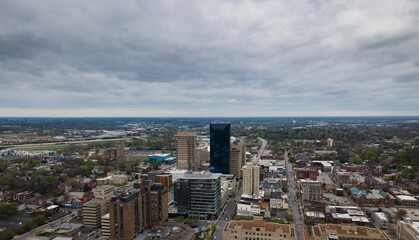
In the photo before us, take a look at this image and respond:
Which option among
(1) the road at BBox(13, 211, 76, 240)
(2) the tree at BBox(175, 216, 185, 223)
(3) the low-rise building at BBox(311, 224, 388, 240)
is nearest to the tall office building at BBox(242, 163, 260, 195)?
(2) the tree at BBox(175, 216, 185, 223)

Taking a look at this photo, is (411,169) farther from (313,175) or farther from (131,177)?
(131,177)

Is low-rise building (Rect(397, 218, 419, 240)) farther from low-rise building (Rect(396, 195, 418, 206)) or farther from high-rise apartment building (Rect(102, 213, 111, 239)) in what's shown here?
high-rise apartment building (Rect(102, 213, 111, 239))

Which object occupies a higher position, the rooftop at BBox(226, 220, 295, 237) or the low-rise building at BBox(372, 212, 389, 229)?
the rooftop at BBox(226, 220, 295, 237)

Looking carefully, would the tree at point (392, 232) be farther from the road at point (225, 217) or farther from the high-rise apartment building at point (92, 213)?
the high-rise apartment building at point (92, 213)

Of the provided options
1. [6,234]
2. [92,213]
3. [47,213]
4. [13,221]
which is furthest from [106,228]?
[13,221]

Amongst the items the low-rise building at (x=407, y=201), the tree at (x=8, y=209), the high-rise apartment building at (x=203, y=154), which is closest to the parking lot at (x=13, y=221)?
the tree at (x=8, y=209)

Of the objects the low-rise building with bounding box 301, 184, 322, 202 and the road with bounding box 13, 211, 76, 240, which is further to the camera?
the low-rise building with bounding box 301, 184, 322, 202

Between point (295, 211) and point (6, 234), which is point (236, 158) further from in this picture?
point (6, 234)

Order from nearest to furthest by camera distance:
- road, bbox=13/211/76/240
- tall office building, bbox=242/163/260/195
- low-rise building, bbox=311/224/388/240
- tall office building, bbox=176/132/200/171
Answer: low-rise building, bbox=311/224/388/240 → road, bbox=13/211/76/240 → tall office building, bbox=242/163/260/195 → tall office building, bbox=176/132/200/171

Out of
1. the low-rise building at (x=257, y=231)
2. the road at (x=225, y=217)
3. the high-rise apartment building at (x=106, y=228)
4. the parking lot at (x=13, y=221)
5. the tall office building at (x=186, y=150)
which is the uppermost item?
the tall office building at (x=186, y=150)
